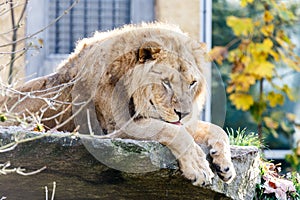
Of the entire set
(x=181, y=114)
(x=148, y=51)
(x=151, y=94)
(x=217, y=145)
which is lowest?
(x=217, y=145)

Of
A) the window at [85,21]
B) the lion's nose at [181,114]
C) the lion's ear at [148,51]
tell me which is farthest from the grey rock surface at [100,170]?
the window at [85,21]

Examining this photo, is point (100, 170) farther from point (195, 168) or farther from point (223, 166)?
point (223, 166)

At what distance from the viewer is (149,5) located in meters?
9.55

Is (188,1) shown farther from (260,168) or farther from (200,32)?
(260,168)

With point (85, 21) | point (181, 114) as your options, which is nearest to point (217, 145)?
point (181, 114)

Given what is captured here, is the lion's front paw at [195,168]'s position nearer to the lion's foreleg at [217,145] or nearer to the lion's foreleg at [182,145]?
the lion's foreleg at [182,145]

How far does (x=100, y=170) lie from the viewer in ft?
14.5

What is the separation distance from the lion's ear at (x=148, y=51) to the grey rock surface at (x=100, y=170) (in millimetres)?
641

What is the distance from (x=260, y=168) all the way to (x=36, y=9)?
447cm

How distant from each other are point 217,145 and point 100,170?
2.40ft

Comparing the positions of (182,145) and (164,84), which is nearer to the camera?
(182,145)

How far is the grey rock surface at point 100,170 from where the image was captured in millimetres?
4297

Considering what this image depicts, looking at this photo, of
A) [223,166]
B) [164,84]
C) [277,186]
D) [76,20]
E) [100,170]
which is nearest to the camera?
[100,170]

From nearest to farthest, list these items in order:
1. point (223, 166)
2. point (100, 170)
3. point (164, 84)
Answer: point (100, 170)
point (223, 166)
point (164, 84)
